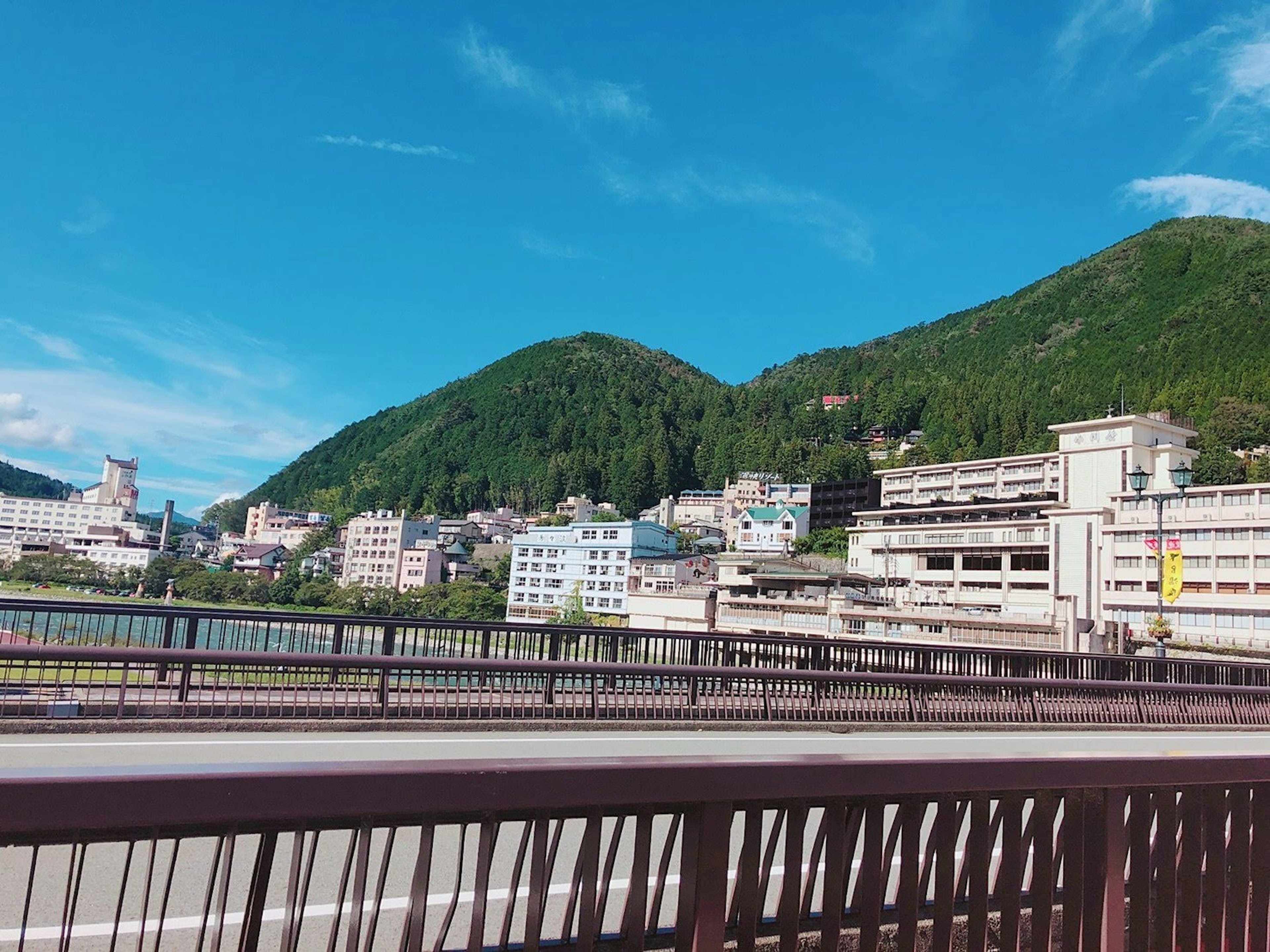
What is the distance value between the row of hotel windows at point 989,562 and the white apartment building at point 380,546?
87.7 meters

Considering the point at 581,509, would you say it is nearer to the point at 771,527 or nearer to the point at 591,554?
the point at 771,527

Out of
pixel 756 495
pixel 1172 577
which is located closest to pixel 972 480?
pixel 756 495

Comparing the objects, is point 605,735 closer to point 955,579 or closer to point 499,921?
point 499,921

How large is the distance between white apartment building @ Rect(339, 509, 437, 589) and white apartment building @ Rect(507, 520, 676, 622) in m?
31.0

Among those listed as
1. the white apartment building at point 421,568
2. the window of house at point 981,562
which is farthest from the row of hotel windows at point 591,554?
the window of house at point 981,562

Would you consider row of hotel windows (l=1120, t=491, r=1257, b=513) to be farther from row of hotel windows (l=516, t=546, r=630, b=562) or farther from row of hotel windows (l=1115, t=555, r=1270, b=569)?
row of hotel windows (l=516, t=546, r=630, b=562)

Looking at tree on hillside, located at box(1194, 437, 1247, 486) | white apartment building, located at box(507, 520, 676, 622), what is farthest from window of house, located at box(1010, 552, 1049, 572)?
white apartment building, located at box(507, 520, 676, 622)

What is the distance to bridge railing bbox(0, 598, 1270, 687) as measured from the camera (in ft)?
39.2

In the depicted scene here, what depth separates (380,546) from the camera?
144000 millimetres

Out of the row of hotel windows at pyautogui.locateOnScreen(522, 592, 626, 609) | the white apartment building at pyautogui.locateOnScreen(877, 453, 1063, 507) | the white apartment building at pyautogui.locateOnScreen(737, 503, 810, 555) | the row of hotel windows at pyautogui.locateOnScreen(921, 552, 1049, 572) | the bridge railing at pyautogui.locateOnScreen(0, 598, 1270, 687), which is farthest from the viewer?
the white apartment building at pyautogui.locateOnScreen(737, 503, 810, 555)

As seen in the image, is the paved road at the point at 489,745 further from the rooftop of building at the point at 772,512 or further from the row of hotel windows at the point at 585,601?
the rooftop of building at the point at 772,512

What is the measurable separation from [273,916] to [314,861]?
1.51 m

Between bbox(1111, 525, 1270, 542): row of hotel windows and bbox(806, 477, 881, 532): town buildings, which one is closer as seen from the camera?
bbox(1111, 525, 1270, 542): row of hotel windows

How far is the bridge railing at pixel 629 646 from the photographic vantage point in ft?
39.2
